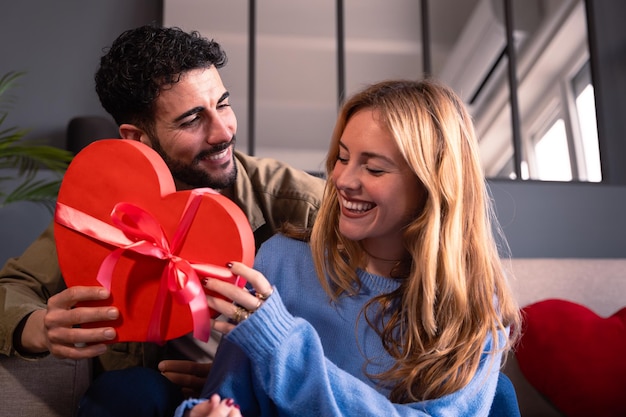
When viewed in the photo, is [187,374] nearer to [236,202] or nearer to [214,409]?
[214,409]

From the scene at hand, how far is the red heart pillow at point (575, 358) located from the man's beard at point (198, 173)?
78 cm

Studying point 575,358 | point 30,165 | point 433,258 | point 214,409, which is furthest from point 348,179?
point 30,165

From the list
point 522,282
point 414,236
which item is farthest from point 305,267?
point 522,282

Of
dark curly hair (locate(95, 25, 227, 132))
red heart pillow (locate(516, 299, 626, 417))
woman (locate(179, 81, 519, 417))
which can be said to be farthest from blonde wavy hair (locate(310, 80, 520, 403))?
red heart pillow (locate(516, 299, 626, 417))

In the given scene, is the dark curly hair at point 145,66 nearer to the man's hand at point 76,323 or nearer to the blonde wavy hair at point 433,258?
the blonde wavy hair at point 433,258

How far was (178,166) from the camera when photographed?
57.2 inches

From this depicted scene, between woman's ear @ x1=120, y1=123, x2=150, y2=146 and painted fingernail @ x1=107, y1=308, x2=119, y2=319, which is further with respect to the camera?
woman's ear @ x1=120, y1=123, x2=150, y2=146

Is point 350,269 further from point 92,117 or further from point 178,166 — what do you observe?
point 92,117

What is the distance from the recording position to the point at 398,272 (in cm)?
118

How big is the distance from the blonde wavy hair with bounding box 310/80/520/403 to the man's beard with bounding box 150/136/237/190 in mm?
294

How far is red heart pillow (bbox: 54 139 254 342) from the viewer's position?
0.94m

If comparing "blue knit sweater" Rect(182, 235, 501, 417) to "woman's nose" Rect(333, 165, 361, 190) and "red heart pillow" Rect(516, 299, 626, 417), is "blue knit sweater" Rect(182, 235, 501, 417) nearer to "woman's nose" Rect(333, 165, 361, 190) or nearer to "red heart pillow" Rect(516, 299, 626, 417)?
"woman's nose" Rect(333, 165, 361, 190)

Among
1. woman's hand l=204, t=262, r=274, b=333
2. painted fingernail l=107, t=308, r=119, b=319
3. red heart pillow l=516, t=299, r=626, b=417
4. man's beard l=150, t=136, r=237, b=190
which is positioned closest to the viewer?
woman's hand l=204, t=262, r=274, b=333

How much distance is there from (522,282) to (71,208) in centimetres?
128
